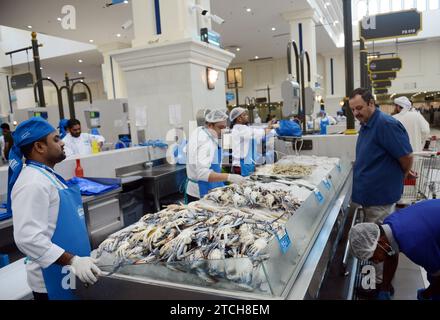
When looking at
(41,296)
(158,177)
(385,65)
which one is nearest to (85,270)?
(41,296)

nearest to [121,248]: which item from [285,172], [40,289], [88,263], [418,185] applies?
[88,263]

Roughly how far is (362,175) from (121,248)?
2122 millimetres

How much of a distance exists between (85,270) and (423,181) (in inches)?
175

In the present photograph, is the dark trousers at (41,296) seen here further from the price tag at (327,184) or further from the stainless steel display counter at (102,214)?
the price tag at (327,184)

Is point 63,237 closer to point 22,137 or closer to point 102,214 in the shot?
point 22,137

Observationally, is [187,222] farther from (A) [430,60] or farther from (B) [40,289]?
(A) [430,60]

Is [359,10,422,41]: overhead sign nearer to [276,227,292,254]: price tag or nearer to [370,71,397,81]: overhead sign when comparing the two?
[370,71,397,81]: overhead sign

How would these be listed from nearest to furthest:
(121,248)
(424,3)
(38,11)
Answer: (121,248), (38,11), (424,3)

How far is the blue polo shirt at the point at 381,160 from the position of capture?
2.73 m

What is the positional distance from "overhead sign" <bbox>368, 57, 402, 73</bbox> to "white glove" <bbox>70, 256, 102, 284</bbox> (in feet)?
41.2

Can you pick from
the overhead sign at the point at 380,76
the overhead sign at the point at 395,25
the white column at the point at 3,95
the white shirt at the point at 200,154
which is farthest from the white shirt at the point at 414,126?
the white column at the point at 3,95

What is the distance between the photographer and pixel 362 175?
2.94m

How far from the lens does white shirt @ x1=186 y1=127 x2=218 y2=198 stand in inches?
129

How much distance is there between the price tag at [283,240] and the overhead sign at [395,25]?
275 inches
